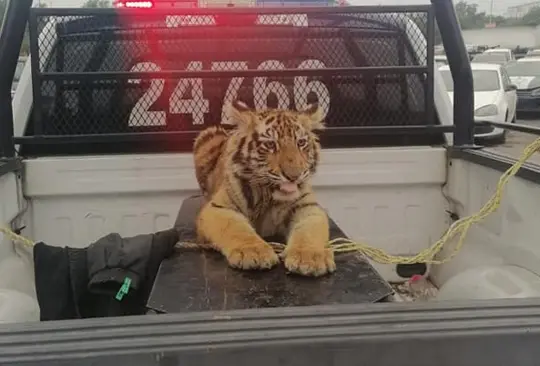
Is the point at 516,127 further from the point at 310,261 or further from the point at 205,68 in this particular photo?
the point at 205,68

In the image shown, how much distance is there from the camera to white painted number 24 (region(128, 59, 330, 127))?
367 centimetres

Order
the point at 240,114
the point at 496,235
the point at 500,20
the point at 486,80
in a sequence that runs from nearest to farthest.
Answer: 1. the point at 240,114
2. the point at 496,235
3. the point at 486,80
4. the point at 500,20

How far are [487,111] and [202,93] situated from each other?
1279 centimetres

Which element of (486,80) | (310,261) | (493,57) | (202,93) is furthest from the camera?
(493,57)

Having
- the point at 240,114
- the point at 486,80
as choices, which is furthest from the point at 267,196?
the point at 486,80

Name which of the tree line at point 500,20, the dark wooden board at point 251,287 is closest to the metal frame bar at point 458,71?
the dark wooden board at point 251,287

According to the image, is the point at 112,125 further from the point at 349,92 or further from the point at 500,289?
the point at 500,289

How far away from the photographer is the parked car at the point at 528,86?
2145 centimetres

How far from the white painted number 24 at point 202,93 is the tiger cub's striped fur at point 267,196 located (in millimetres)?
827

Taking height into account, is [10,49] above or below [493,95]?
above

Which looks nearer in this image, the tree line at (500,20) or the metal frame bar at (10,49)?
the metal frame bar at (10,49)

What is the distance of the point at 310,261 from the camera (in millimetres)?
2244

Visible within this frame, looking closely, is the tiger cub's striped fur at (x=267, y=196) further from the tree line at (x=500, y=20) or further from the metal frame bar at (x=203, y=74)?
the tree line at (x=500, y=20)

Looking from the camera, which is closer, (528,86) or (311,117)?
(311,117)
